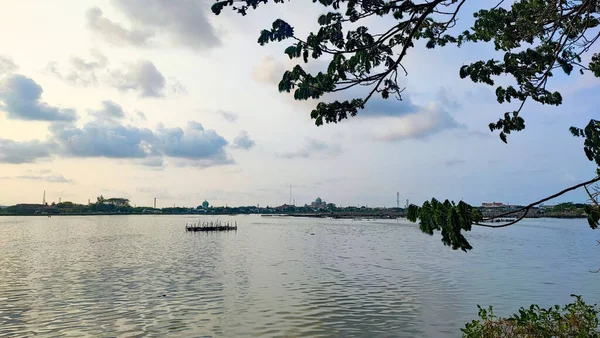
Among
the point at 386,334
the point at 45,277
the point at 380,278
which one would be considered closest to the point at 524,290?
the point at 380,278

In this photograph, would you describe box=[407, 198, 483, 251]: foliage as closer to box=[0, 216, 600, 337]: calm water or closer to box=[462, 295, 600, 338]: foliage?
box=[462, 295, 600, 338]: foliage

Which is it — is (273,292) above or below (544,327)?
below

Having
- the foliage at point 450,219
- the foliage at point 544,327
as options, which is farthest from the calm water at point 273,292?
the foliage at point 450,219

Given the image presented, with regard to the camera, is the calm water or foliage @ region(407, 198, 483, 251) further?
the calm water

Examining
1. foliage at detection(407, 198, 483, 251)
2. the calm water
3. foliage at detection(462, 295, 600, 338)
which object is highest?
foliage at detection(407, 198, 483, 251)

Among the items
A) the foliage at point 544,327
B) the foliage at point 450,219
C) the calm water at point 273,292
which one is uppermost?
the foliage at point 450,219

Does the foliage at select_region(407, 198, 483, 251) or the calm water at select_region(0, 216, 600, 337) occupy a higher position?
the foliage at select_region(407, 198, 483, 251)

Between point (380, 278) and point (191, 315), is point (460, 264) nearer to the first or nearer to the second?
point (380, 278)

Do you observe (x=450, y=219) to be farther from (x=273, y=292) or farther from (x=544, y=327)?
(x=273, y=292)

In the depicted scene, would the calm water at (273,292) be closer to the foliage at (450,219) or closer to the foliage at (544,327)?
the foliage at (544,327)

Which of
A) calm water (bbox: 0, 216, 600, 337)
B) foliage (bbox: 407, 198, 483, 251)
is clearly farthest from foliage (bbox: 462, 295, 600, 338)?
calm water (bbox: 0, 216, 600, 337)

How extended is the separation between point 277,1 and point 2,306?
2406cm

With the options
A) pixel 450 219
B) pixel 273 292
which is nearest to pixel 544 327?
pixel 450 219

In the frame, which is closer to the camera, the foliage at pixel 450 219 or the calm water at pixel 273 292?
the foliage at pixel 450 219
